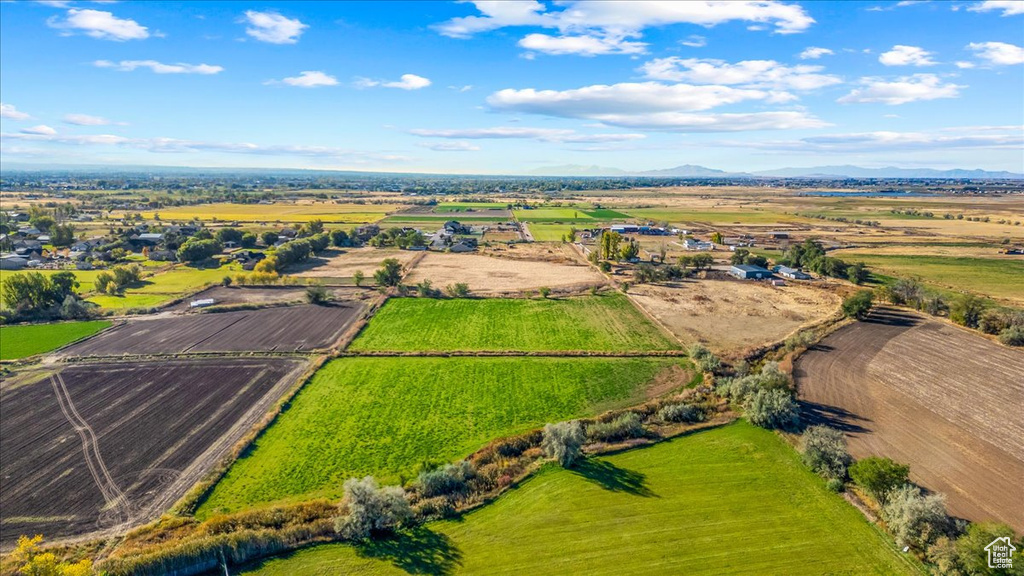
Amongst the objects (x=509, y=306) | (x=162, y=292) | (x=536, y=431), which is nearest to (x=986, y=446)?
(x=536, y=431)

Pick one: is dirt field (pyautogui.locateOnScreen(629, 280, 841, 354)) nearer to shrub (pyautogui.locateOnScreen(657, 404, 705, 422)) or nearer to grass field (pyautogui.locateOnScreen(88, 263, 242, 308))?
shrub (pyautogui.locateOnScreen(657, 404, 705, 422))

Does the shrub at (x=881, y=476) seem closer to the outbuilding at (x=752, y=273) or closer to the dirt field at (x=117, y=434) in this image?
the dirt field at (x=117, y=434)

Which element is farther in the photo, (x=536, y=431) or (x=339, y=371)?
(x=339, y=371)

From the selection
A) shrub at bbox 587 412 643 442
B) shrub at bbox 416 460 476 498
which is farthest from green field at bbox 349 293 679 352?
shrub at bbox 416 460 476 498

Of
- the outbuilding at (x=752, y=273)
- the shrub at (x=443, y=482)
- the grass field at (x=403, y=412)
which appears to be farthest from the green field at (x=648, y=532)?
the outbuilding at (x=752, y=273)

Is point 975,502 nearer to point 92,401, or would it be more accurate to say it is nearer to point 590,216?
point 92,401
